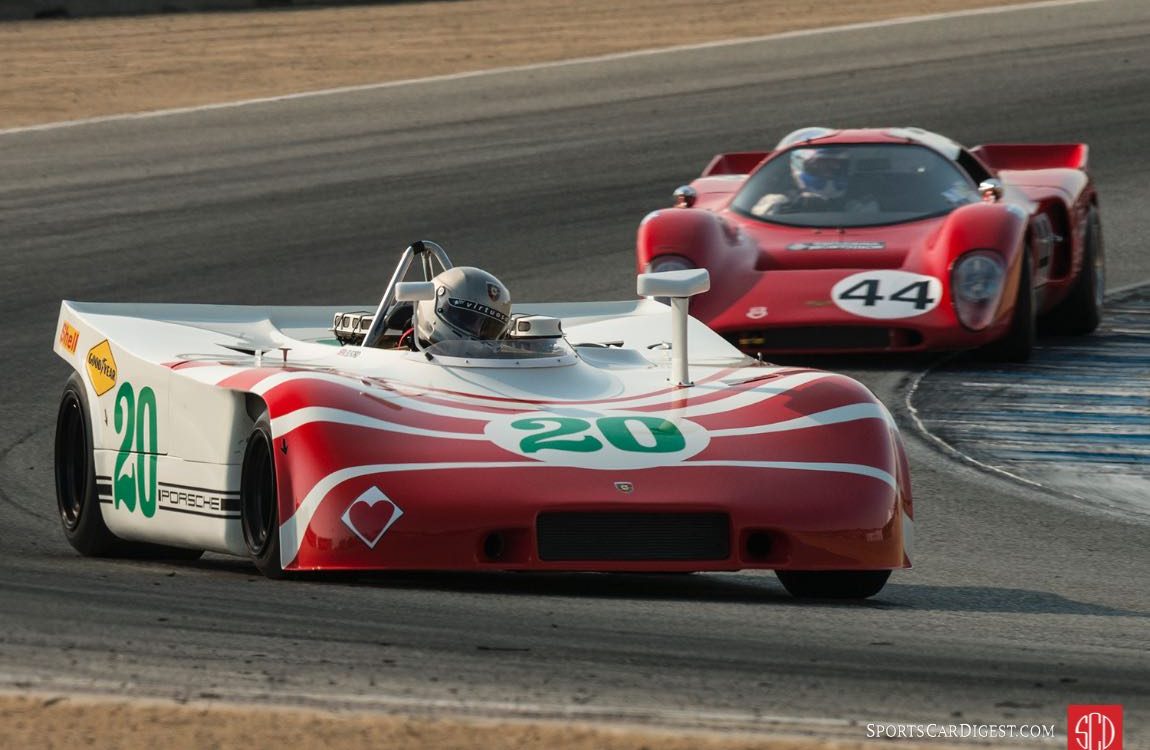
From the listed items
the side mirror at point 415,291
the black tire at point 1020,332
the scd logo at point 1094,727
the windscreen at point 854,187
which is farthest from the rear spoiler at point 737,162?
the scd logo at point 1094,727

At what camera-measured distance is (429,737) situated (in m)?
4.52

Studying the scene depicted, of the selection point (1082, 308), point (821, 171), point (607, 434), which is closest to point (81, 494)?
point (607, 434)

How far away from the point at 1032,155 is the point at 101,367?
8762 millimetres

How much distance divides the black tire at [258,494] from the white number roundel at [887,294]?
230 inches

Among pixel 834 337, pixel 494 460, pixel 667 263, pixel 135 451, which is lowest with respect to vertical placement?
pixel 834 337

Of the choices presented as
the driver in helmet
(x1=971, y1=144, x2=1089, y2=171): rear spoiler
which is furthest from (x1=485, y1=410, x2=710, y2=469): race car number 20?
(x1=971, y1=144, x2=1089, y2=171): rear spoiler

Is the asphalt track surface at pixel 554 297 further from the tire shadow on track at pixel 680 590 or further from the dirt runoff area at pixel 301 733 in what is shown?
the dirt runoff area at pixel 301 733

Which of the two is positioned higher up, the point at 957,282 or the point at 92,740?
the point at 92,740

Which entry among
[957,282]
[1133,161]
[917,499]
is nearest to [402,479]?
[917,499]

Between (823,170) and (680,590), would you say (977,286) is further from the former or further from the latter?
(680,590)

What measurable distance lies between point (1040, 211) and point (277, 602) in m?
8.57

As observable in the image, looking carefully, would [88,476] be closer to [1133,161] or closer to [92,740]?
[92,740]

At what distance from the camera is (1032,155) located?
15.5 m

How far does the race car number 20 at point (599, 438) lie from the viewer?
667cm
